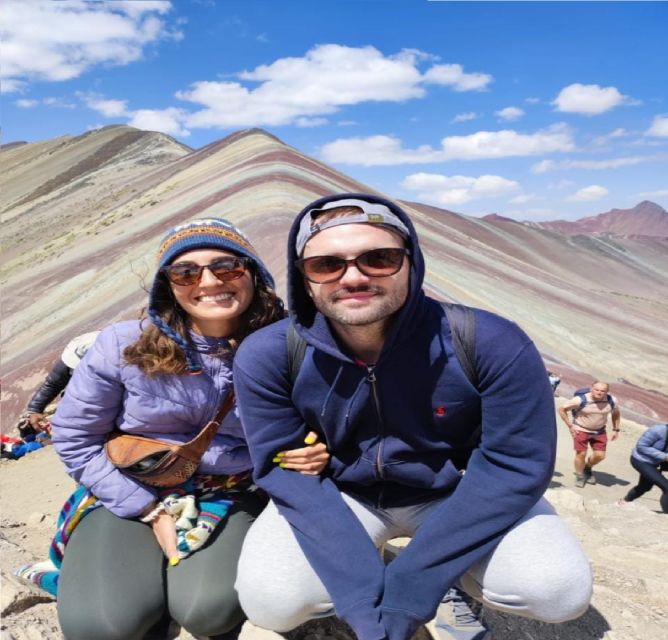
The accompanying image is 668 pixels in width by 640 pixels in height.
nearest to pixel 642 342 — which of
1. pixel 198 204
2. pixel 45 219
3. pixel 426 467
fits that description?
pixel 198 204

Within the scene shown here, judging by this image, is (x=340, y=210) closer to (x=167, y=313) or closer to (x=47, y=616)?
(x=167, y=313)

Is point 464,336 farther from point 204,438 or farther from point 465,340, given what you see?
point 204,438

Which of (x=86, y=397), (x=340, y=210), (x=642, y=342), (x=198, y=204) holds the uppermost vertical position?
(x=198, y=204)

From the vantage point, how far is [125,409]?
2076mm

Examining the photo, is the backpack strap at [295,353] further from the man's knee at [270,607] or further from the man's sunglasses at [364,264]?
the man's knee at [270,607]

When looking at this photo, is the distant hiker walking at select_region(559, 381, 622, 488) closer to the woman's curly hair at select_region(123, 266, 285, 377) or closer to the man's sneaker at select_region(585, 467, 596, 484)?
the man's sneaker at select_region(585, 467, 596, 484)

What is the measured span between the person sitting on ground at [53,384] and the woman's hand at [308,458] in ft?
7.83

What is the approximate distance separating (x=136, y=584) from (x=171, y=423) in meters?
0.53

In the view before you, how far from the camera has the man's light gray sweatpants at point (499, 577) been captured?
62.4 inches

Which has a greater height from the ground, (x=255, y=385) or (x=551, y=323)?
(x=255, y=385)

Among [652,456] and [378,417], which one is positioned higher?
[378,417]

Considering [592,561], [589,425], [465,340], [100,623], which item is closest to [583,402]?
[589,425]

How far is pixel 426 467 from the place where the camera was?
69.2 inches

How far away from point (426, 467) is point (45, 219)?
74.4ft
